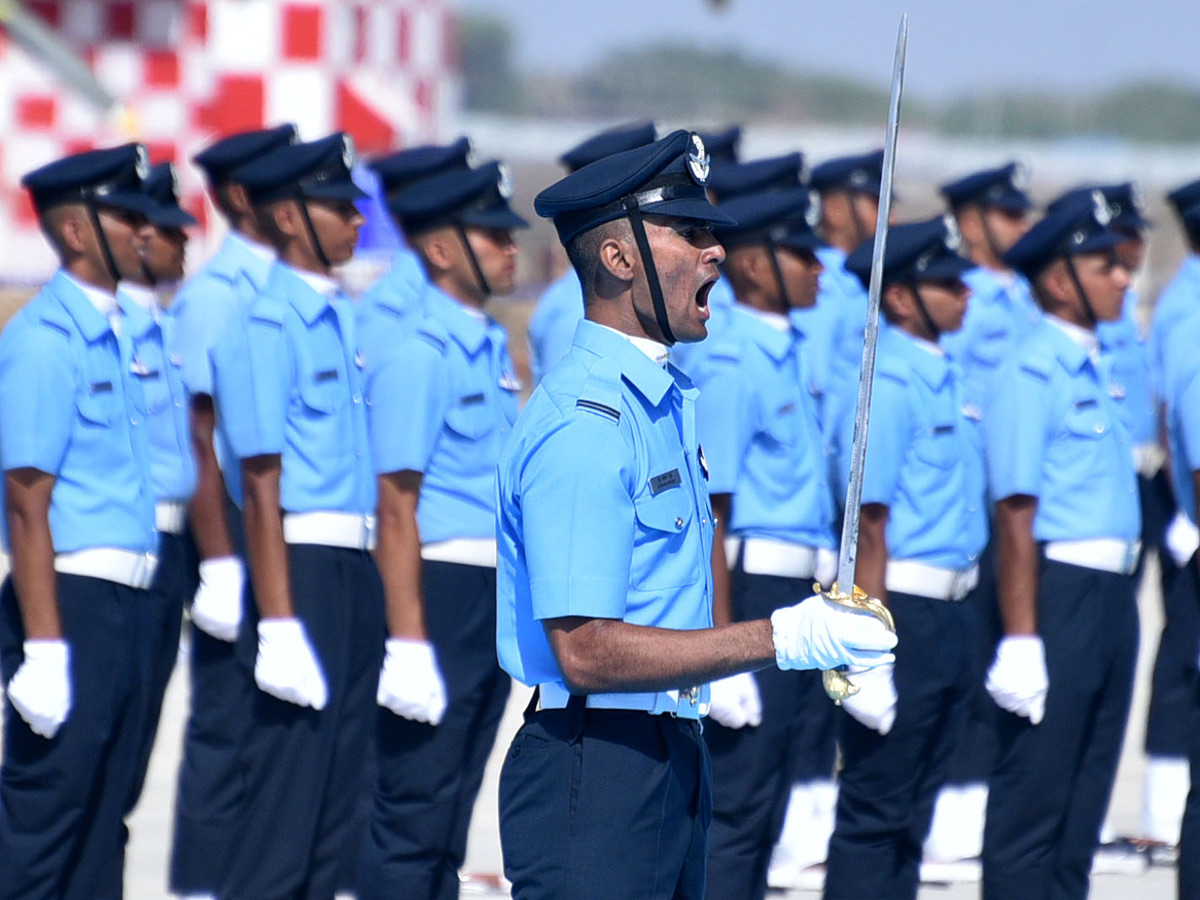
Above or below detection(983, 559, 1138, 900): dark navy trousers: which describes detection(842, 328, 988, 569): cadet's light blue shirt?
above

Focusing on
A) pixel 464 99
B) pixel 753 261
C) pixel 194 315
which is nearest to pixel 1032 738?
pixel 753 261

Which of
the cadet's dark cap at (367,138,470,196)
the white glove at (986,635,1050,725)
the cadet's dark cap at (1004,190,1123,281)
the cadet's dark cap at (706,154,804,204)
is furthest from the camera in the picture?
the cadet's dark cap at (706,154,804,204)

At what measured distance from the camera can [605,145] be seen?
5.75 meters

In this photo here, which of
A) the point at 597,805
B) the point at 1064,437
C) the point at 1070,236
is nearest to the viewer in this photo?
the point at 597,805

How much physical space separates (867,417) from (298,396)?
2041mm

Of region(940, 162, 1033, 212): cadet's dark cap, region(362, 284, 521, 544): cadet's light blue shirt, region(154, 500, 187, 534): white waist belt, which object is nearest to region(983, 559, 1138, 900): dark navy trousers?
region(362, 284, 521, 544): cadet's light blue shirt

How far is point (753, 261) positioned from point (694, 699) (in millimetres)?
2095

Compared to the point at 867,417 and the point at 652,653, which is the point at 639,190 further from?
the point at 652,653

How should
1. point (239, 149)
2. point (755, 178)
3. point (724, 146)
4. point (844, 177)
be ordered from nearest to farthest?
point (239, 149)
point (755, 178)
point (724, 146)
point (844, 177)

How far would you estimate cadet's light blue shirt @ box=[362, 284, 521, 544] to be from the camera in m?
4.37

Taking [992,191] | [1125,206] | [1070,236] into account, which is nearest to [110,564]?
[1070,236]

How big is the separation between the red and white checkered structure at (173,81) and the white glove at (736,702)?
603cm

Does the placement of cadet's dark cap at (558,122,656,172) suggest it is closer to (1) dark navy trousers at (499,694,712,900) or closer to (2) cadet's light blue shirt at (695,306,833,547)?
(2) cadet's light blue shirt at (695,306,833,547)

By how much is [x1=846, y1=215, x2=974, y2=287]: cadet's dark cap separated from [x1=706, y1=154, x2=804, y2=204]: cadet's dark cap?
99 centimetres
